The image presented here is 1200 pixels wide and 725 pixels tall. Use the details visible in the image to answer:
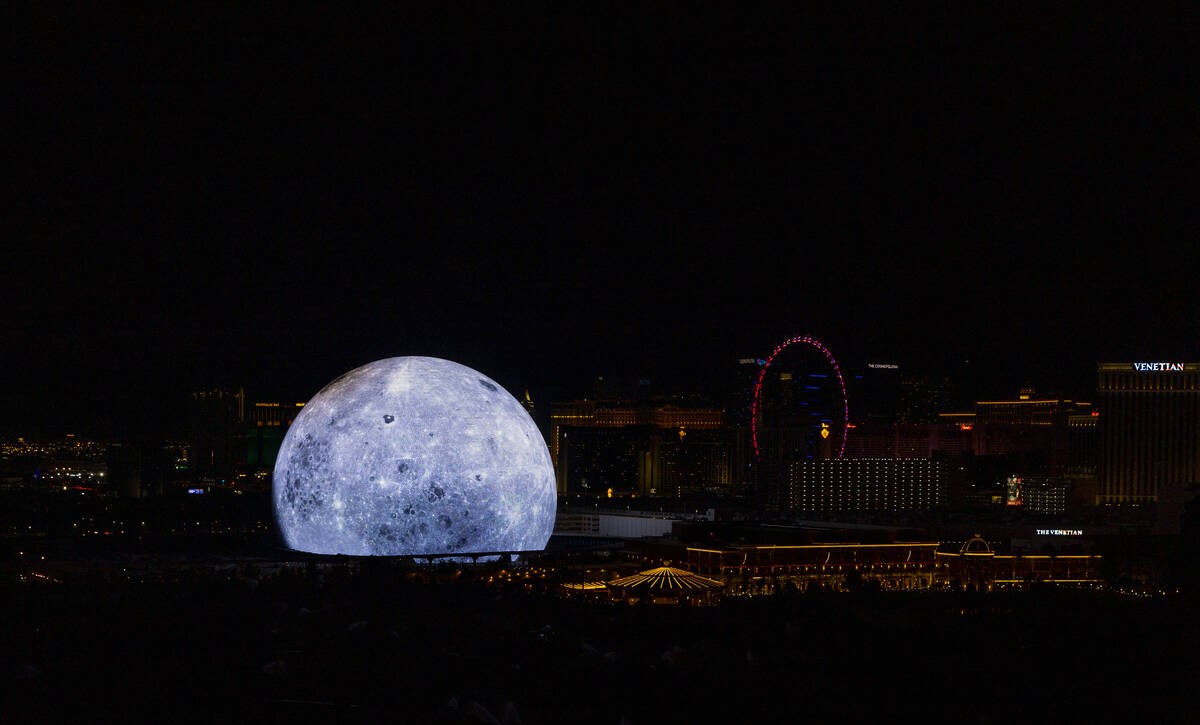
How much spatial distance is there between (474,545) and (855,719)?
17.3 metres

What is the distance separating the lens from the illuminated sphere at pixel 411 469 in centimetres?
3659

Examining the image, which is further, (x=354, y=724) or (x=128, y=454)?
(x=128, y=454)

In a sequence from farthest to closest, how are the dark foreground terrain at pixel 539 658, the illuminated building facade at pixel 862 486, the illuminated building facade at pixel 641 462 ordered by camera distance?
the illuminated building facade at pixel 641 462 → the illuminated building facade at pixel 862 486 → the dark foreground terrain at pixel 539 658

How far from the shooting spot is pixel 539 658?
2633cm

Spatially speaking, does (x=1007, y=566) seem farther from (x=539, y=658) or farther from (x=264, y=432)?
(x=264, y=432)

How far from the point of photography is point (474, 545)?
3778 cm

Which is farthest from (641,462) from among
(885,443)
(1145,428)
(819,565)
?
(819,565)

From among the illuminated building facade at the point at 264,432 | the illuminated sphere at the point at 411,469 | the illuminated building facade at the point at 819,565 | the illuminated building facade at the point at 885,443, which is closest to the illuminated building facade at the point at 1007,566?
the illuminated building facade at the point at 819,565

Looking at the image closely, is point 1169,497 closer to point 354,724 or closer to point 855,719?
point 855,719

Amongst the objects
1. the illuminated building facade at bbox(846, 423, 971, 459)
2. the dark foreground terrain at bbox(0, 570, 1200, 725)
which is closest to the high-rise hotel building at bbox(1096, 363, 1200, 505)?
the illuminated building facade at bbox(846, 423, 971, 459)

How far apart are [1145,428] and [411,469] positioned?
497ft

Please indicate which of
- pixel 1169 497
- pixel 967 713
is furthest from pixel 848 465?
pixel 967 713

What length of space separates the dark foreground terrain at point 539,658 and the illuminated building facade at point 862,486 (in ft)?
375

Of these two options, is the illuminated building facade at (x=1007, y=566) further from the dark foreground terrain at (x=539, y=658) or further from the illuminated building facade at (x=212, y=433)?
the illuminated building facade at (x=212, y=433)
